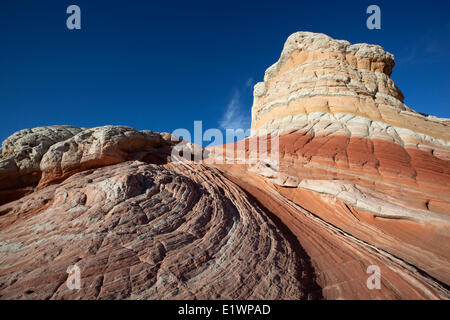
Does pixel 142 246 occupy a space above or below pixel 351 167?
below

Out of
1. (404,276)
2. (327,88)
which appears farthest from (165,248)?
(327,88)

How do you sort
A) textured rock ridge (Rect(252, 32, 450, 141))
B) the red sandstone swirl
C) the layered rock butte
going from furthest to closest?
1. textured rock ridge (Rect(252, 32, 450, 141))
2. the layered rock butte
3. the red sandstone swirl

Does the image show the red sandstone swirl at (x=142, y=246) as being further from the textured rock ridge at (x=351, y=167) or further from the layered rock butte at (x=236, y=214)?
the textured rock ridge at (x=351, y=167)

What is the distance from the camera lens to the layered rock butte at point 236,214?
312cm

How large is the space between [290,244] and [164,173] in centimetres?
406

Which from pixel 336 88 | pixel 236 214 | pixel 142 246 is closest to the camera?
pixel 142 246

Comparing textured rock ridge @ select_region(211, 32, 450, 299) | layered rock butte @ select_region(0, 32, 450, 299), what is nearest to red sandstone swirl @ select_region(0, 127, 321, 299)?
layered rock butte @ select_region(0, 32, 450, 299)

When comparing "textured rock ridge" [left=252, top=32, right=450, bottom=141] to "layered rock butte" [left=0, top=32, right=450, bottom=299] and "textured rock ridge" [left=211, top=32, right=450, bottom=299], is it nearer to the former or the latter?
"textured rock ridge" [left=211, top=32, right=450, bottom=299]

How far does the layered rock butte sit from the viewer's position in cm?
312

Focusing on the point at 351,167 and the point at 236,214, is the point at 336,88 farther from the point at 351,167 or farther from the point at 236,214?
the point at 236,214

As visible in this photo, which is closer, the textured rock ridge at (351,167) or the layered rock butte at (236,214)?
the layered rock butte at (236,214)

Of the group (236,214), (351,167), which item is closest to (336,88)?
(351,167)

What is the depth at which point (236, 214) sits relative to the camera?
211 inches

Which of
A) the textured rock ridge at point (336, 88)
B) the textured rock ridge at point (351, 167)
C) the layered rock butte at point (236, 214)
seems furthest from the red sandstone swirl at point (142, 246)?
the textured rock ridge at point (336, 88)
